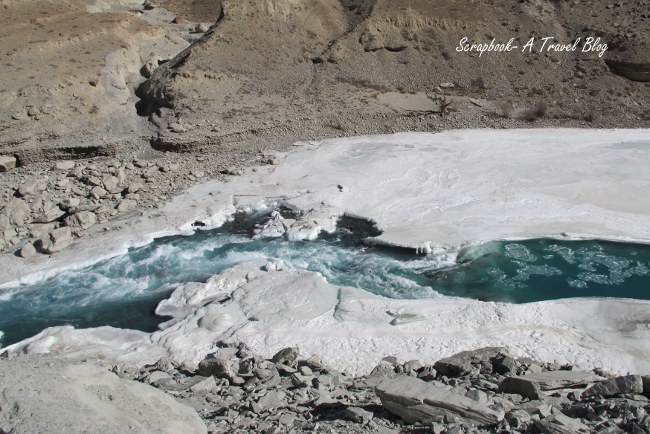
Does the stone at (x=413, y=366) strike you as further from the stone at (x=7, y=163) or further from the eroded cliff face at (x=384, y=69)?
the stone at (x=7, y=163)

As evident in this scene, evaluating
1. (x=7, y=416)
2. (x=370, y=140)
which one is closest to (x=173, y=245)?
(x=370, y=140)

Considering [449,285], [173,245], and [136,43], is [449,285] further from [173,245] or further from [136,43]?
[136,43]

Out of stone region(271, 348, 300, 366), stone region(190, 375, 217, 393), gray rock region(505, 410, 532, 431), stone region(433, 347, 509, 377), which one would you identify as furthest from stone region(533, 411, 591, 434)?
stone region(190, 375, 217, 393)

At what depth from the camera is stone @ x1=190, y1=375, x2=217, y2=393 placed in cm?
1091

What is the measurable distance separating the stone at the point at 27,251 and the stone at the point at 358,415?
11.8 meters

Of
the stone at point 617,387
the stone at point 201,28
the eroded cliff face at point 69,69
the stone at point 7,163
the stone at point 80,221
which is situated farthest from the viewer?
the stone at point 201,28

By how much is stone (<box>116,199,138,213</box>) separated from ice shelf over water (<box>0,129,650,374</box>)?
2.09 feet

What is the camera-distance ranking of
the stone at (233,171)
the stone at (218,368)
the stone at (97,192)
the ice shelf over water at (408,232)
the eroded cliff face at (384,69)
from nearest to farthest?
the stone at (218,368) < the ice shelf over water at (408,232) < the stone at (97,192) < the stone at (233,171) < the eroded cliff face at (384,69)

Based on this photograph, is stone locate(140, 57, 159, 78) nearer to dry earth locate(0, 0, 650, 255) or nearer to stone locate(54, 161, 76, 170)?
dry earth locate(0, 0, 650, 255)

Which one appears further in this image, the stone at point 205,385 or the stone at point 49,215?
the stone at point 49,215

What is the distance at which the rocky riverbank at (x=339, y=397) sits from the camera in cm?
803

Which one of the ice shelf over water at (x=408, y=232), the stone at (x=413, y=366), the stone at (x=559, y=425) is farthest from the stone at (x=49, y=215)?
the stone at (x=559, y=425)

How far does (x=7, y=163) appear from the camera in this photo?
21.5 m

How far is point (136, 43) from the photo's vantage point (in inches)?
1128
